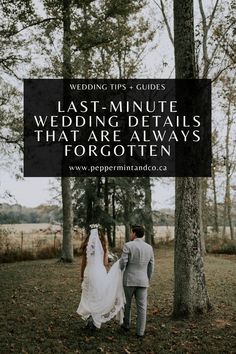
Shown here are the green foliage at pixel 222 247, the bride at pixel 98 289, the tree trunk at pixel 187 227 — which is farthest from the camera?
the green foliage at pixel 222 247

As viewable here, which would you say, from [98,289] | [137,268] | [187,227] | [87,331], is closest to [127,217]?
[187,227]

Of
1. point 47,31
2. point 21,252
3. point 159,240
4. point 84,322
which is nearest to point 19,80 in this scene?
point 47,31

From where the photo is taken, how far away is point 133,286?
8.51 meters

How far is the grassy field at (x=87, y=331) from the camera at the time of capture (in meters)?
7.77

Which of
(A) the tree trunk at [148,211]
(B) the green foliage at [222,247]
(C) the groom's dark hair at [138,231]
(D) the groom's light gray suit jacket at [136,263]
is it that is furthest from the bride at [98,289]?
(A) the tree trunk at [148,211]

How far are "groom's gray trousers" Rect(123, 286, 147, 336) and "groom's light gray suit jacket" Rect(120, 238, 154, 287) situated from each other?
15 cm

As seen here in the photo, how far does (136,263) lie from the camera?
8.55 meters

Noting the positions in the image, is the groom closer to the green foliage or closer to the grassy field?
the grassy field

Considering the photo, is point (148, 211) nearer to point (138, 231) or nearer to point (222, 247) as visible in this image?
point (222, 247)

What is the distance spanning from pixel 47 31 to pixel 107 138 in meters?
11.5

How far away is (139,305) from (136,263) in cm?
81

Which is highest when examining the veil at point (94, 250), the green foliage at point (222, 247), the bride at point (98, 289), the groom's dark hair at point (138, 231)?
the groom's dark hair at point (138, 231)

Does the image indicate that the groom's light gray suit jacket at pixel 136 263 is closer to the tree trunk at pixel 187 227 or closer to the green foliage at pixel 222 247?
the tree trunk at pixel 187 227

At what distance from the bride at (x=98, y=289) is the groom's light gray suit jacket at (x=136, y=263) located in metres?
0.38
